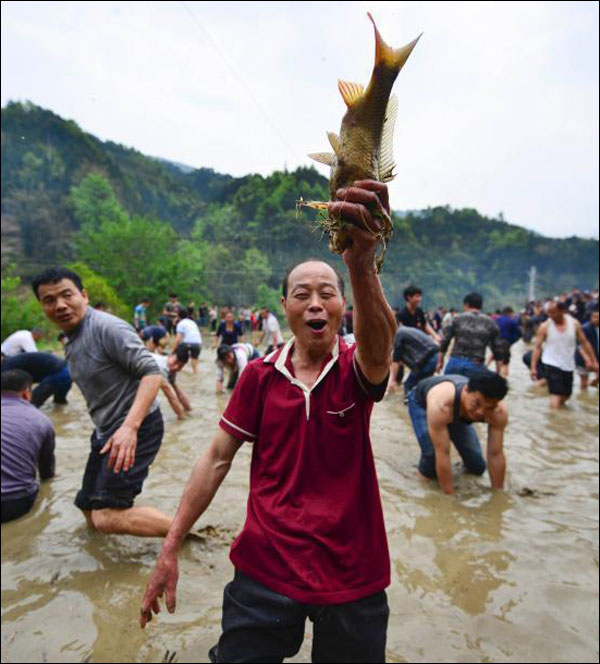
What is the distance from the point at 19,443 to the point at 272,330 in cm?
717

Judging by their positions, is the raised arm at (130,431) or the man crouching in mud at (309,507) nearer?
the man crouching in mud at (309,507)

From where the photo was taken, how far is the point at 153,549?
12.4 feet

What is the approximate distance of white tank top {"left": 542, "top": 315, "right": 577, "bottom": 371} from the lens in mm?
8086

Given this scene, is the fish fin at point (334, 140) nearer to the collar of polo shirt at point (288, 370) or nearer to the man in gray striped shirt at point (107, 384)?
the collar of polo shirt at point (288, 370)

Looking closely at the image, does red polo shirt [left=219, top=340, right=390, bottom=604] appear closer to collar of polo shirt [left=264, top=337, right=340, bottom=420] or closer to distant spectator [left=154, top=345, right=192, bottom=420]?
collar of polo shirt [left=264, top=337, right=340, bottom=420]

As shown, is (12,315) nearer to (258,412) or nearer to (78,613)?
(78,613)

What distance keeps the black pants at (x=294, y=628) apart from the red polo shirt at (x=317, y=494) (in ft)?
0.15

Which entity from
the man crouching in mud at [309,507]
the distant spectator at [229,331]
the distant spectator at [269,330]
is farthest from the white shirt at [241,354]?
the man crouching in mud at [309,507]

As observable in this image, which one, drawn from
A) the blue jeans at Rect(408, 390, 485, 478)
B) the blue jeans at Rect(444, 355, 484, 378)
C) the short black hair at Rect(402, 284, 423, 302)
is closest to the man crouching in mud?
the blue jeans at Rect(408, 390, 485, 478)

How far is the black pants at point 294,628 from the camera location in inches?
66.6

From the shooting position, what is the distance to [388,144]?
1.02 m

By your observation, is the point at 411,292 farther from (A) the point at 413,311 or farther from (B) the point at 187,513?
(B) the point at 187,513

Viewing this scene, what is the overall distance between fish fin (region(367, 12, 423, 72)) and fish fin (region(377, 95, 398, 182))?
86 mm

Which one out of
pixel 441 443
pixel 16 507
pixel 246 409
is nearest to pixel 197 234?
pixel 16 507
